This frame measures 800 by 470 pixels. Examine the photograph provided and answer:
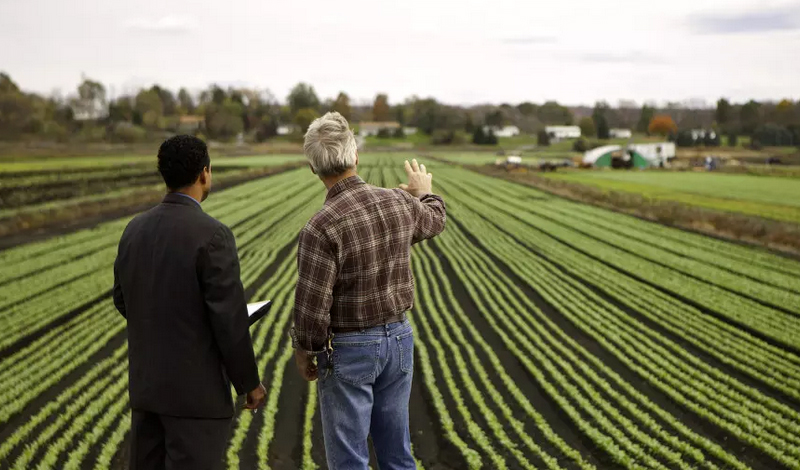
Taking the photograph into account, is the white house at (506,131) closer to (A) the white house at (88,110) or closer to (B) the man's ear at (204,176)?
(A) the white house at (88,110)

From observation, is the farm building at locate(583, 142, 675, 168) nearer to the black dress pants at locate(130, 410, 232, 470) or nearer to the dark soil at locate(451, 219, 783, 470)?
the dark soil at locate(451, 219, 783, 470)

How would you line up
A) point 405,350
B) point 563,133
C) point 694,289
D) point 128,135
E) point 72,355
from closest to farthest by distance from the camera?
1. point 405,350
2. point 72,355
3. point 694,289
4. point 128,135
5. point 563,133

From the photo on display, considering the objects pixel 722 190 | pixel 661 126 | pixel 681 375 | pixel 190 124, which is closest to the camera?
pixel 681 375

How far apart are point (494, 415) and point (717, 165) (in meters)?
47.9

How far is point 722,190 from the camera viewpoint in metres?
31.4

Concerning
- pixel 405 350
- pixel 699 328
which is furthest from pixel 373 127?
pixel 405 350

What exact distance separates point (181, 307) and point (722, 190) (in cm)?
3266

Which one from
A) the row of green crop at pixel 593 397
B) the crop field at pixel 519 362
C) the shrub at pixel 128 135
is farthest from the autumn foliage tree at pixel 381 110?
the row of green crop at pixel 593 397

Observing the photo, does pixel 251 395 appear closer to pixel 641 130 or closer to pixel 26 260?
pixel 26 260

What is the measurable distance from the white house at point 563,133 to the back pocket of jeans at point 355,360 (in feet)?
321

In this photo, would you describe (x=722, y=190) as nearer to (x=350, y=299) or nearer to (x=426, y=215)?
(x=426, y=215)

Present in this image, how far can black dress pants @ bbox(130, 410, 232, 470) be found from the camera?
112 inches

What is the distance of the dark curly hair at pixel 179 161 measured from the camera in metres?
2.88

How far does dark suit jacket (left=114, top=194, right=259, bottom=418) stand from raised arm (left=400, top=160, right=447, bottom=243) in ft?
2.83
